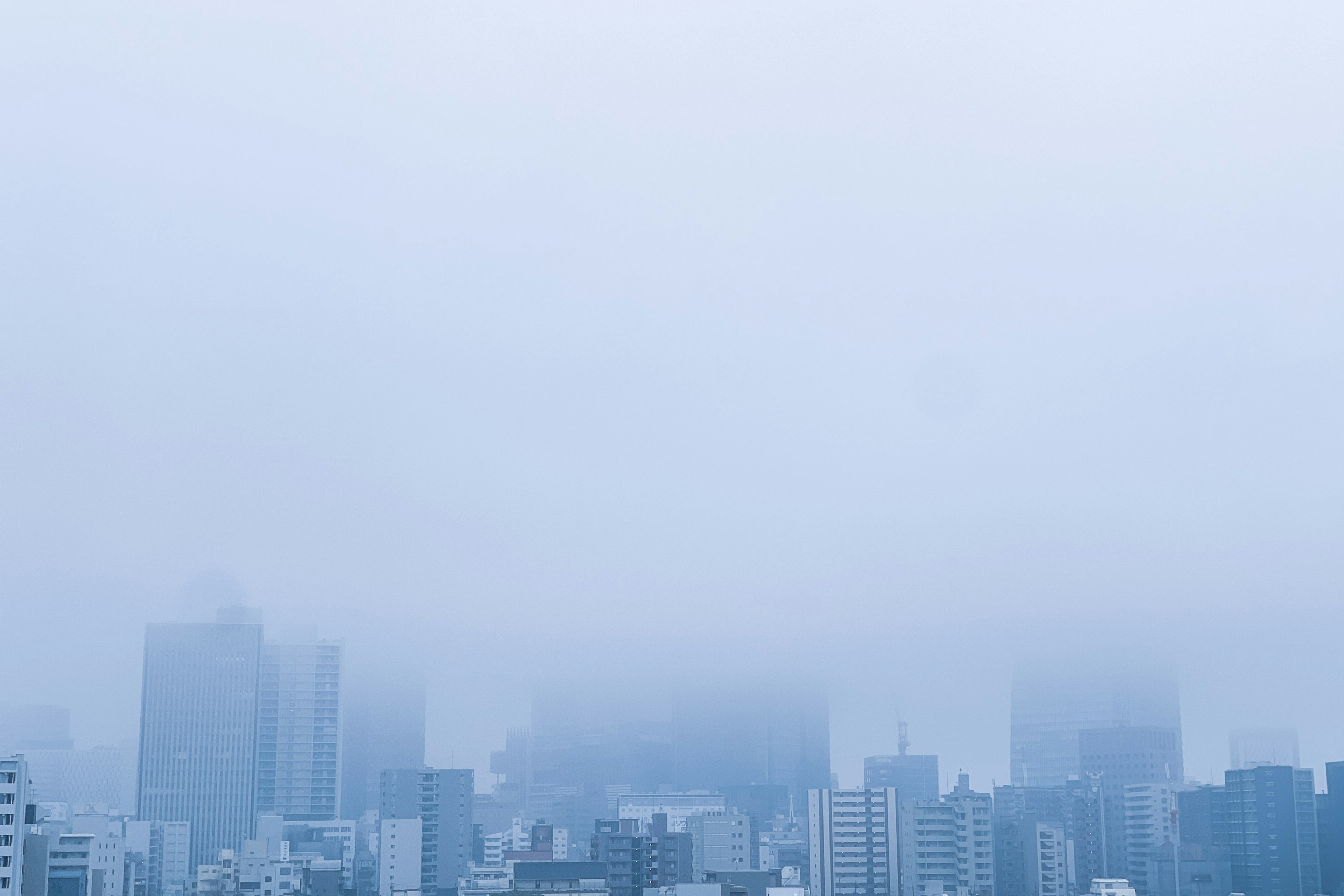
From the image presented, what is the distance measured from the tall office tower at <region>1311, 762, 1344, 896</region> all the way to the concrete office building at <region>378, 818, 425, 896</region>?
33.6 feet

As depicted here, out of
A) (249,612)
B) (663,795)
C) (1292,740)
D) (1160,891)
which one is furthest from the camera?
(249,612)

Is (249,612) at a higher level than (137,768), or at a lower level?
higher

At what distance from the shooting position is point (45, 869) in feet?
37.8

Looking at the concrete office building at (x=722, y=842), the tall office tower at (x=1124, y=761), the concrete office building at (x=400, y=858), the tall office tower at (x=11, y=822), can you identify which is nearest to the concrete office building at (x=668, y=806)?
the concrete office building at (x=722, y=842)

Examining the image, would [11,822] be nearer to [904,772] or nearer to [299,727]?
[904,772]

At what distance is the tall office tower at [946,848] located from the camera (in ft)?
50.7

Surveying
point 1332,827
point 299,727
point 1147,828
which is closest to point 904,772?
point 1147,828

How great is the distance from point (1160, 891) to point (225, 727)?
709 inches

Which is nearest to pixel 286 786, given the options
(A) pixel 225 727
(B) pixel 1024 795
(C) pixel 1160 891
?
(A) pixel 225 727

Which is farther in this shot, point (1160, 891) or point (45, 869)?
point (1160, 891)

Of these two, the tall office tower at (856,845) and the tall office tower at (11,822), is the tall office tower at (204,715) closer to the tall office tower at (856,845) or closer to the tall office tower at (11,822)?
the tall office tower at (856,845)

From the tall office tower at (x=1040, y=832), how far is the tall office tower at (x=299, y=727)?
40.2 ft

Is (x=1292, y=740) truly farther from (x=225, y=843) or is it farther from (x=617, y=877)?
(x=225, y=843)

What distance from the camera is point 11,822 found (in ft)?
32.9
